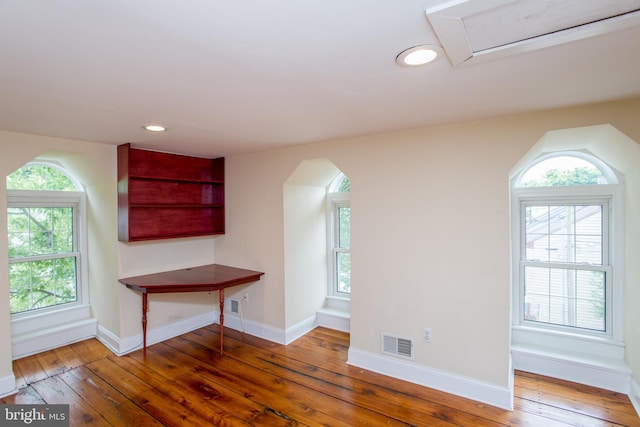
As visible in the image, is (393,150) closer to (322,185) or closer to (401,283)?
(401,283)

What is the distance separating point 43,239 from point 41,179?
0.67 metres

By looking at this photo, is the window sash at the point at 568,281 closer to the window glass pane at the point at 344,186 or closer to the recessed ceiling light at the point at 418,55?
the window glass pane at the point at 344,186

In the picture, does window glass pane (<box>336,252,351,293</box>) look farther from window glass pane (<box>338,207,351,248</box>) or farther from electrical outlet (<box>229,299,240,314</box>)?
electrical outlet (<box>229,299,240,314</box>)

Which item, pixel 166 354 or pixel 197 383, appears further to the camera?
pixel 166 354

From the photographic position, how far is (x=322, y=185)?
4.17 metres

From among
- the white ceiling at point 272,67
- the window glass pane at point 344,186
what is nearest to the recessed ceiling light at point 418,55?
the white ceiling at point 272,67

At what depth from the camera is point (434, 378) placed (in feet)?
8.92

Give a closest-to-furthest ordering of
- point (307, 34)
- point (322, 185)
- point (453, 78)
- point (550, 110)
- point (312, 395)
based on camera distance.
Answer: point (307, 34) → point (453, 78) → point (550, 110) → point (312, 395) → point (322, 185)

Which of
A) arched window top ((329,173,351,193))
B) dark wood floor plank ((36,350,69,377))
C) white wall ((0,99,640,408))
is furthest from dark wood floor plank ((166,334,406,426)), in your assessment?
arched window top ((329,173,351,193))

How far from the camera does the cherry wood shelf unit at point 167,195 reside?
3.32 meters

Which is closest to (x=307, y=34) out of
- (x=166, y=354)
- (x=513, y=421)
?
(x=513, y=421)

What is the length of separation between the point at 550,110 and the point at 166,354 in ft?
13.2

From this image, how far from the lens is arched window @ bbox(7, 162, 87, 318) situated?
3402 millimetres

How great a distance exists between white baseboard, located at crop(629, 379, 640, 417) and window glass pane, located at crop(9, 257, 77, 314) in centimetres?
544
